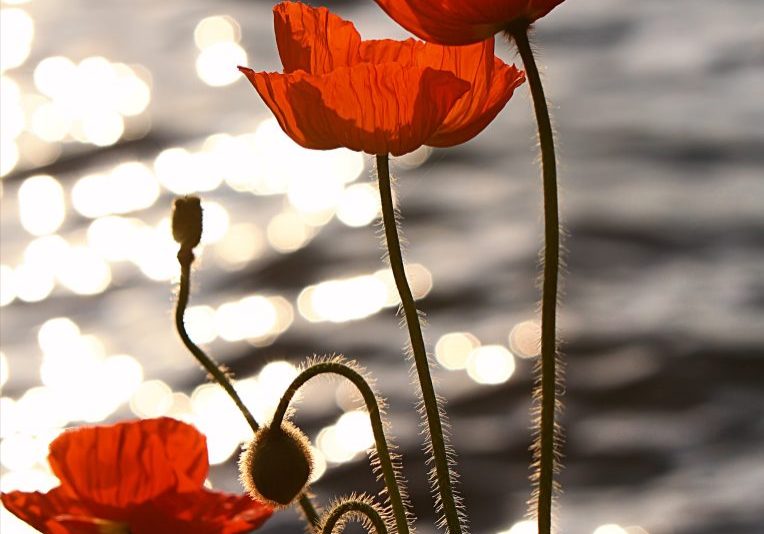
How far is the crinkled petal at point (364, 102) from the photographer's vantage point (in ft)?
1.89

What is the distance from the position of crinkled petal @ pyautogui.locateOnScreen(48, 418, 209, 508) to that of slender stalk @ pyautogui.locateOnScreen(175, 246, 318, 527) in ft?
0.21

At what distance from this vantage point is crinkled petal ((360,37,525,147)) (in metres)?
0.60

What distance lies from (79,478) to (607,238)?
2600mm

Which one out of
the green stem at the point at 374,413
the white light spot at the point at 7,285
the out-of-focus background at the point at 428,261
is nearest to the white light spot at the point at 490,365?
the out-of-focus background at the point at 428,261

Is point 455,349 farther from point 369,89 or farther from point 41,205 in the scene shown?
point 369,89

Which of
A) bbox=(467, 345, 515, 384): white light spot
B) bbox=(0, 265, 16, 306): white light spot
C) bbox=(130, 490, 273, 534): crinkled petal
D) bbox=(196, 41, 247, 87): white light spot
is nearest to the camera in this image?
bbox=(130, 490, 273, 534): crinkled petal

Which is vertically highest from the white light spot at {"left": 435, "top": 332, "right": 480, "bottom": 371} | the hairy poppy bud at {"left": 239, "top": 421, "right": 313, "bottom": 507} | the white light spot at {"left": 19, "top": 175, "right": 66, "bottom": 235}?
the white light spot at {"left": 19, "top": 175, "right": 66, "bottom": 235}

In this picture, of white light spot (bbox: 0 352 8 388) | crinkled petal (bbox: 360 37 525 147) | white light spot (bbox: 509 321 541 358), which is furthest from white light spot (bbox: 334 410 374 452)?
crinkled petal (bbox: 360 37 525 147)

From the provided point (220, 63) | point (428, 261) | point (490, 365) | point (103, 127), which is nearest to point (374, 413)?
point (490, 365)

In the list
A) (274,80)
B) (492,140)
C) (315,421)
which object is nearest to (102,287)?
(315,421)

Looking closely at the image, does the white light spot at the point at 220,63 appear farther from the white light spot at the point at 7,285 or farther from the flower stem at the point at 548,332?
the flower stem at the point at 548,332

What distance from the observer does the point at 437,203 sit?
3195 mm

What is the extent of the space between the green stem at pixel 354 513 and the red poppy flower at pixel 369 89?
16cm

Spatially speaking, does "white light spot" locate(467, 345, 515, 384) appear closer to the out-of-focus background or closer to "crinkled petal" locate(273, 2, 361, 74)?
the out-of-focus background
